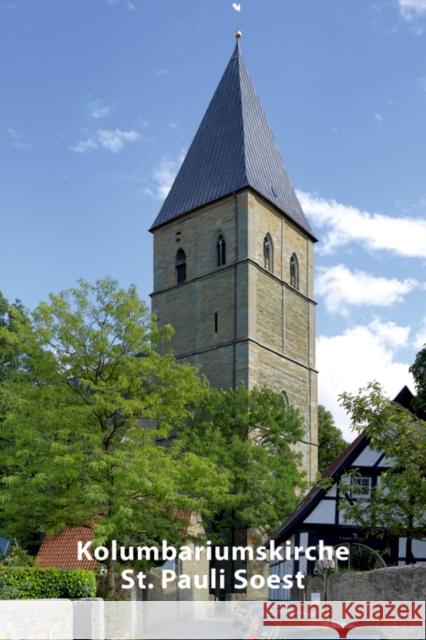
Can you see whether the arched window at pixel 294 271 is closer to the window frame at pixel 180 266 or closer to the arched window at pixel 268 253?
the arched window at pixel 268 253

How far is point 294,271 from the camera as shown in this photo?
156ft

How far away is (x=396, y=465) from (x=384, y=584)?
4.91 m

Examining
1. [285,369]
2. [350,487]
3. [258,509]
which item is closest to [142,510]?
[350,487]

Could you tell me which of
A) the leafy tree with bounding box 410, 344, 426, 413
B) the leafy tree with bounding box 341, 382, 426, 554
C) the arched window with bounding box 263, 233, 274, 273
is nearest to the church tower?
the arched window with bounding box 263, 233, 274, 273

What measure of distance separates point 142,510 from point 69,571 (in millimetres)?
3570

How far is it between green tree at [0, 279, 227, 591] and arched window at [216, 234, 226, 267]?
2050 centimetres

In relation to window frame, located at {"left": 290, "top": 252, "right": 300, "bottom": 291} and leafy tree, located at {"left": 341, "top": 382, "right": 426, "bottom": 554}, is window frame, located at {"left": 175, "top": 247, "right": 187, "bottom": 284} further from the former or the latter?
leafy tree, located at {"left": 341, "top": 382, "right": 426, "bottom": 554}

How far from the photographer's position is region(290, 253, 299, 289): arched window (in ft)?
155

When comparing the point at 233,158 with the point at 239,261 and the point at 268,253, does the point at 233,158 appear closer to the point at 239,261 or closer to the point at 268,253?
the point at 268,253

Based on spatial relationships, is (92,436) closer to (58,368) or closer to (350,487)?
(58,368)

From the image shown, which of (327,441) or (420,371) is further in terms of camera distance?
(327,441)

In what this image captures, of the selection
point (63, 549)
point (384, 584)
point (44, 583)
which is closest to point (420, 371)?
point (384, 584)

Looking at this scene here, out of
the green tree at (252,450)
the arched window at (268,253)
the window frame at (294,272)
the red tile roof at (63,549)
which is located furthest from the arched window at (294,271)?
the red tile roof at (63,549)

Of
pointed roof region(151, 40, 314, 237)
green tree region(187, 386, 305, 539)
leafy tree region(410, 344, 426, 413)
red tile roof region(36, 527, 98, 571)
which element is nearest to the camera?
leafy tree region(410, 344, 426, 413)
